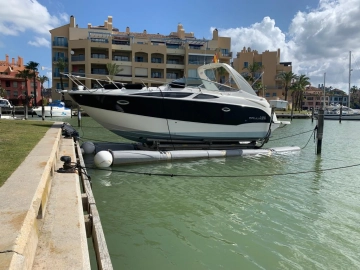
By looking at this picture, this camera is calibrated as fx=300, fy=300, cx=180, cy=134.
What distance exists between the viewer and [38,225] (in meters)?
3.86

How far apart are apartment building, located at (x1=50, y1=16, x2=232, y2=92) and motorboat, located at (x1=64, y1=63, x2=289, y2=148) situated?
1675 inches

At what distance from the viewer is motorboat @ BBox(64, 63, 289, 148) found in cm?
1250

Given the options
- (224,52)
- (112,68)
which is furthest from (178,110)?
(224,52)

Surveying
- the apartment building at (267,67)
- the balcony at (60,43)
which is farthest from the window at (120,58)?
the apartment building at (267,67)

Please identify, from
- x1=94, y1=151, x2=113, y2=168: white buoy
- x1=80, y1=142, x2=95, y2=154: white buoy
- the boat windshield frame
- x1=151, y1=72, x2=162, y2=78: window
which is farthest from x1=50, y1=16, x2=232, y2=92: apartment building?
x1=94, y1=151, x2=113, y2=168: white buoy

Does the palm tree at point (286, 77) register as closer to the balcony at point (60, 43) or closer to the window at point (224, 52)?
the window at point (224, 52)

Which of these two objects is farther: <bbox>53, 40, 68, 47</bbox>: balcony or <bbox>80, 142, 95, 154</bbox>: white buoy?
<bbox>53, 40, 68, 47</bbox>: balcony

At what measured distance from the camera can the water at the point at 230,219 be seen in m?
5.03

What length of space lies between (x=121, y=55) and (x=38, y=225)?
60.2m

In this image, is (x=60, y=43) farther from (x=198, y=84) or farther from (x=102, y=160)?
(x=102, y=160)

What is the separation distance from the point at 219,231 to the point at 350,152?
561 inches

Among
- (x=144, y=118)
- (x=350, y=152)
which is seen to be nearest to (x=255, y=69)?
(x=350, y=152)

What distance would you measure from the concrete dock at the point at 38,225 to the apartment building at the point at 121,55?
52425 millimetres

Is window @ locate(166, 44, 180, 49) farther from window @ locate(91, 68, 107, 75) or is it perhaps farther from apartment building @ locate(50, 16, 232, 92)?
window @ locate(91, 68, 107, 75)
